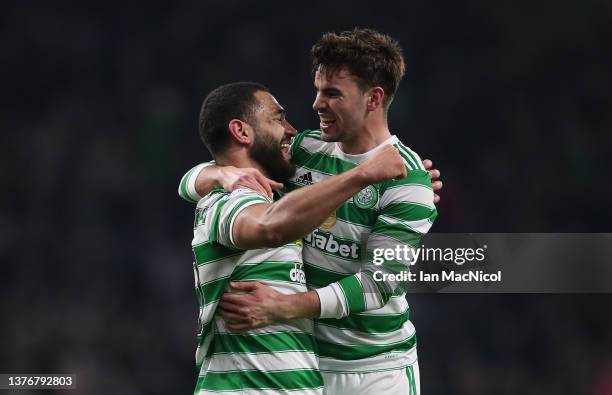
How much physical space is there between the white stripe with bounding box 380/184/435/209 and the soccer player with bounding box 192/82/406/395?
413 millimetres

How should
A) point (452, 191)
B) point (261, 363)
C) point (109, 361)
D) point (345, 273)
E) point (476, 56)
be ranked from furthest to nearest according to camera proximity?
1. point (476, 56)
2. point (452, 191)
3. point (109, 361)
4. point (345, 273)
5. point (261, 363)

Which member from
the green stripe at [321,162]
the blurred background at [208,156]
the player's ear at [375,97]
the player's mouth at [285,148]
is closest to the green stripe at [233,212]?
the player's mouth at [285,148]

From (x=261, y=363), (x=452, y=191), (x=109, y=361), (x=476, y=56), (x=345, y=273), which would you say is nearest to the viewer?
(x=261, y=363)

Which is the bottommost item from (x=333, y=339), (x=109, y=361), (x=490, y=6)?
(x=333, y=339)

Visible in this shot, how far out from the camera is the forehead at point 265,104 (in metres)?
3.22

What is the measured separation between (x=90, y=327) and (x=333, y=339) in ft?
11.7

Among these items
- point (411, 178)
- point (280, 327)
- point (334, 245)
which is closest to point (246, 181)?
point (280, 327)

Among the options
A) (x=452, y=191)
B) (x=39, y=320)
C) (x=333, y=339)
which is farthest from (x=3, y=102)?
(x=333, y=339)

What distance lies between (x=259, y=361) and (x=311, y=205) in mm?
595

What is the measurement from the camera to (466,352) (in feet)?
22.3

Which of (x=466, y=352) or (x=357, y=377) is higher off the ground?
(x=466, y=352)

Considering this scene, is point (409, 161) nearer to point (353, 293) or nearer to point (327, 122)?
point (327, 122)

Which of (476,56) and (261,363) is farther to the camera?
(476,56)

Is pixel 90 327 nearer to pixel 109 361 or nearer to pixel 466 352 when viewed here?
pixel 109 361
